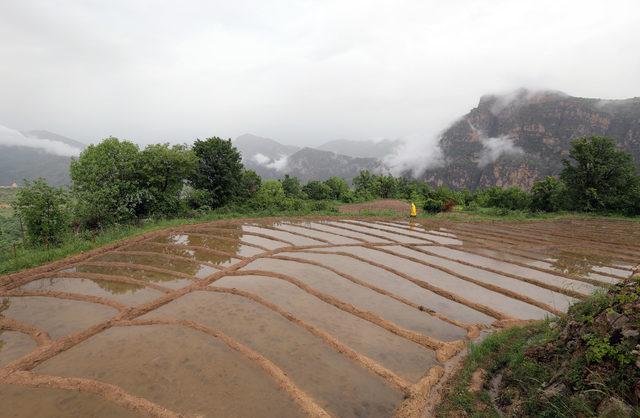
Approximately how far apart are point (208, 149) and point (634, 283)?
22653 mm

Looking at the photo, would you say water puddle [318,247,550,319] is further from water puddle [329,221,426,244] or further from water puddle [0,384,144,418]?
water puddle [0,384,144,418]

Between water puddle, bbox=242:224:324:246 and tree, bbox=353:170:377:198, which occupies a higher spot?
tree, bbox=353:170:377:198

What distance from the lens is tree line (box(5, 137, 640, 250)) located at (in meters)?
13.2

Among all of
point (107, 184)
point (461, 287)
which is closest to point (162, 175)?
point (107, 184)

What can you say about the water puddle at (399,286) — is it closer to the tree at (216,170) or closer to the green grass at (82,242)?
the green grass at (82,242)

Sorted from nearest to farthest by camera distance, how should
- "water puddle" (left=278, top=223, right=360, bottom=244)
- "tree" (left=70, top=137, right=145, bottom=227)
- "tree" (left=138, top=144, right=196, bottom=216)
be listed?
"water puddle" (left=278, top=223, right=360, bottom=244), "tree" (left=70, top=137, right=145, bottom=227), "tree" (left=138, top=144, right=196, bottom=216)

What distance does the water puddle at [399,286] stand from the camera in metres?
7.65

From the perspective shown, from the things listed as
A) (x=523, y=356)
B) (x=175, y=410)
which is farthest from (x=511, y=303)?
(x=175, y=410)

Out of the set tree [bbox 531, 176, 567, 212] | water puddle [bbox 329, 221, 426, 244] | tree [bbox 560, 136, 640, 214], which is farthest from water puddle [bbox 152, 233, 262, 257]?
tree [bbox 531, 176, 567, 212]

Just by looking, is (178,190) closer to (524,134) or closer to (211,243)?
(211,243)

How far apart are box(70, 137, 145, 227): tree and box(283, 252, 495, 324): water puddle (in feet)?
35.4

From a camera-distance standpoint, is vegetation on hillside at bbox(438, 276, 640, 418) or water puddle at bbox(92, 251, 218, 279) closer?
vegetation on hillside at bbox(438, 276, 640, 418)

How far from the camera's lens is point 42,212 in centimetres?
1282

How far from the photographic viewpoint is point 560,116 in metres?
95.5
